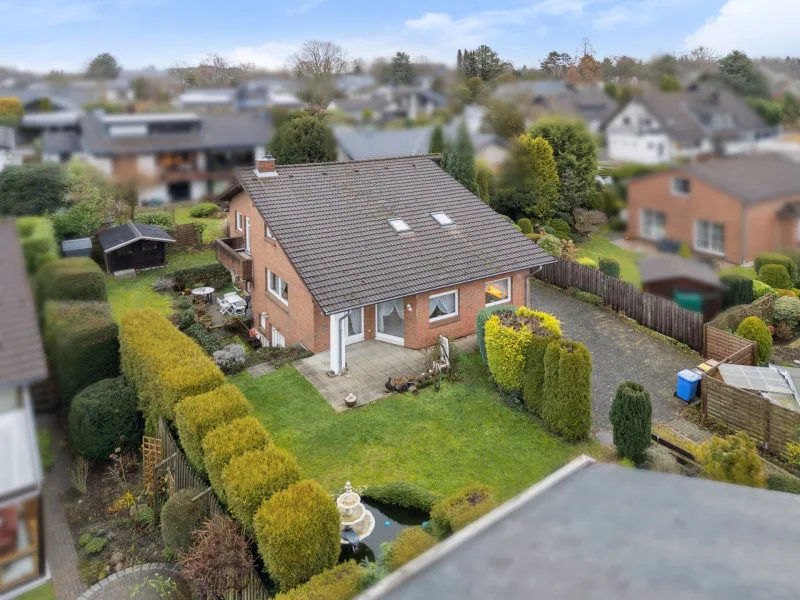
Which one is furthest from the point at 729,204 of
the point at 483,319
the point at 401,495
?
the point at 483,319

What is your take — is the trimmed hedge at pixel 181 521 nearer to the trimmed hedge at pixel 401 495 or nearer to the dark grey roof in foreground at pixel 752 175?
the trimmed hedge at pixel 401 495

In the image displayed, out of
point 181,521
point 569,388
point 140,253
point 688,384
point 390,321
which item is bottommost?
point 688,384

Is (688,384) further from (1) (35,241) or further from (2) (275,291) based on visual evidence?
(1) (35,241)

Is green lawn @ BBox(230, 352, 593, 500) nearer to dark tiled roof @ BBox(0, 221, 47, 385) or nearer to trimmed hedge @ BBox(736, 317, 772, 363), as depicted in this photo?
trimmed hedge @ BBox(736, 317, 772, 363)

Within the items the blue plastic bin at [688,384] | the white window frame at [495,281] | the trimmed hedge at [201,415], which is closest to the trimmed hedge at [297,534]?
the trimmed hedge at [201,415]

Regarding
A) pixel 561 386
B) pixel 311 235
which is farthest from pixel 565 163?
pixel 311 235

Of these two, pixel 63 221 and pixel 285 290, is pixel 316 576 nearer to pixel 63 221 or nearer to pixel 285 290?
pixel 63 221
